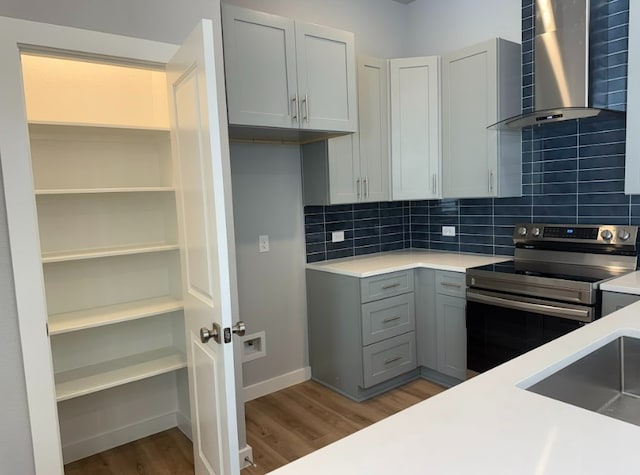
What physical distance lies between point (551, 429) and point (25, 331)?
1.77 m

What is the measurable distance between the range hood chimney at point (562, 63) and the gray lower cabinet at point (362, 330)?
135cm

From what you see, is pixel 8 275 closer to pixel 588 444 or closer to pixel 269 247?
pixel 269 247

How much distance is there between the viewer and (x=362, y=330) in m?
2.89

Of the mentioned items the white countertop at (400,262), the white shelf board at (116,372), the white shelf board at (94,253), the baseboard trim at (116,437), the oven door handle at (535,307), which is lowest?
the baseboard trim at (116,437)

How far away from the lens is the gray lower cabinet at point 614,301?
2.17 meters

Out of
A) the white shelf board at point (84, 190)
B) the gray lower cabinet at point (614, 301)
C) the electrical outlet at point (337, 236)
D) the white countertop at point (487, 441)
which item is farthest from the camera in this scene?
the electrical outlet at point (337, 236)

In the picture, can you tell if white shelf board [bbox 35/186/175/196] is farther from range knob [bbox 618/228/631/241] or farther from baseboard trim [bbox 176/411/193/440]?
range knob [bbox 618/228/631/241]

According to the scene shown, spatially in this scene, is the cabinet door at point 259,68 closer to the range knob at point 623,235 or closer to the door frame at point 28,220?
the door frame at point 28,220

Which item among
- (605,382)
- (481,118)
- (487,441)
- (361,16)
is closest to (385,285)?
(481,118)

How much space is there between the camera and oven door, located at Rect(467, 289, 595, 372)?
2.41 meters

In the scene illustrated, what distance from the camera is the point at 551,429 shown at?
33.1 inches

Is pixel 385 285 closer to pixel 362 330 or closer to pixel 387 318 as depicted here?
pixel 387 318

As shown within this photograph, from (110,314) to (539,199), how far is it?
2735 mm

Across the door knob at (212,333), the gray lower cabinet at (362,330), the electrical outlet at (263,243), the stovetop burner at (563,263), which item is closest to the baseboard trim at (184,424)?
the gray lower cabinet at (362,330)
